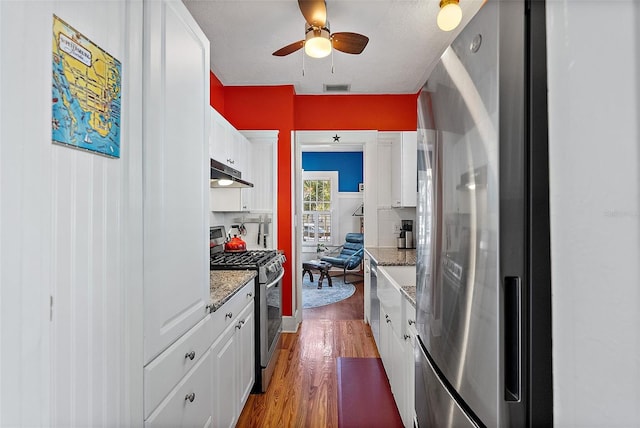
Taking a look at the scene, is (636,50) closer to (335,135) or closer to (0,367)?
(0,367)

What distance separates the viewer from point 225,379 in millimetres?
1745

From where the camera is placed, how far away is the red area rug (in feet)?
7.04

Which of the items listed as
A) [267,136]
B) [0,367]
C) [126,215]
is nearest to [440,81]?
[126,215]

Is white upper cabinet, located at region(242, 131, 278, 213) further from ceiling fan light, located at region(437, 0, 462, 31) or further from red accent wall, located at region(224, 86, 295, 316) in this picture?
ceiling fan light, located at region(437, 0, 462, 31)

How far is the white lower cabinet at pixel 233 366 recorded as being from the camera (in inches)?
64.0

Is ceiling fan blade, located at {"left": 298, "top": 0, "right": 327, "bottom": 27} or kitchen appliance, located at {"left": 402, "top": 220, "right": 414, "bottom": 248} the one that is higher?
ceiling fan blade, located at {"left": 298, "top": 0, "right": 327, "bottom": 27}

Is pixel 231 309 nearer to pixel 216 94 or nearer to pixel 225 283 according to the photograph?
pixel 225 283

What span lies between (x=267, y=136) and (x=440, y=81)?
301cm

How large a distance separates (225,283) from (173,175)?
38.5 inches

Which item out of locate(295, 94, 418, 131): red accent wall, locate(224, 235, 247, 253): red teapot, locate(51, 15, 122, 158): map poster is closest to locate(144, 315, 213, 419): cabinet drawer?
locate(51, 15, 122, 158): map poster

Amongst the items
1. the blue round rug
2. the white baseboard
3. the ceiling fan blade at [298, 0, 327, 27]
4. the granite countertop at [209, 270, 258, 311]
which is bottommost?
the blue round rug

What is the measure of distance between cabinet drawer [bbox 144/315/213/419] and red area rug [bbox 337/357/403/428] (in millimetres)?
1236

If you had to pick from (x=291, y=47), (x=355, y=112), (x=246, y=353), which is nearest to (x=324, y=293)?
(x=355, y=112)

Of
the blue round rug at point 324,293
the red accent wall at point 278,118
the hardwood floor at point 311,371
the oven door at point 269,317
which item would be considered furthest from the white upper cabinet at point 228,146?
the blue round rug at point 324,293
